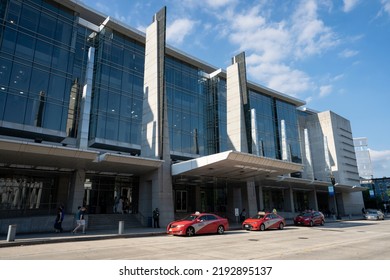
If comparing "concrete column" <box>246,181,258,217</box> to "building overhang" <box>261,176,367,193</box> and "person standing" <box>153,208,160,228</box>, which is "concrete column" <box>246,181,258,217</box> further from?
"person standing" <box>153,208,160,228</box>

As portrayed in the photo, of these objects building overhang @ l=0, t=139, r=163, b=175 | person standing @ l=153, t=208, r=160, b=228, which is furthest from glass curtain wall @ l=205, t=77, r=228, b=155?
person standing @ l=153, t=208, r=160, b=228

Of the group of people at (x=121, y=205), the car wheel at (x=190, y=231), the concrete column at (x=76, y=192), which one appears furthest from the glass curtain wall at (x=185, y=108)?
the car wheel at (x=190, y=231)

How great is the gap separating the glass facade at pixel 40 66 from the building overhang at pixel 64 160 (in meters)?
6.06

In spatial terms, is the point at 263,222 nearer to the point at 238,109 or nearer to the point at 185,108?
the point at 238,109

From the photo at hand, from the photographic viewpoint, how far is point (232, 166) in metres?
24.0

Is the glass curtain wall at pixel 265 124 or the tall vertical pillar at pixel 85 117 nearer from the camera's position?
the tall vertical pillar at pixel 85 117

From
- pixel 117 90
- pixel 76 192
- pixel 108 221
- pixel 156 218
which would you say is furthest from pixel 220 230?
pixel 117 90

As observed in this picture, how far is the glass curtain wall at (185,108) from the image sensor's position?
36.9 meters

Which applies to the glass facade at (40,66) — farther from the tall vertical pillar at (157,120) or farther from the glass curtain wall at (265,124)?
the glass curtain wall at (265,124)

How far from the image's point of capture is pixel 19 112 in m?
26.8

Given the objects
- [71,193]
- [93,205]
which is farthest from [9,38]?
[93,205]

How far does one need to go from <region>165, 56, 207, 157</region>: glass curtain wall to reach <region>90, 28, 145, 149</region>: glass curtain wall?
4332 millimetres

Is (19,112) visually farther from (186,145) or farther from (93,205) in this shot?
(186,145)

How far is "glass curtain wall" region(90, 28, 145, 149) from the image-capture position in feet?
104
